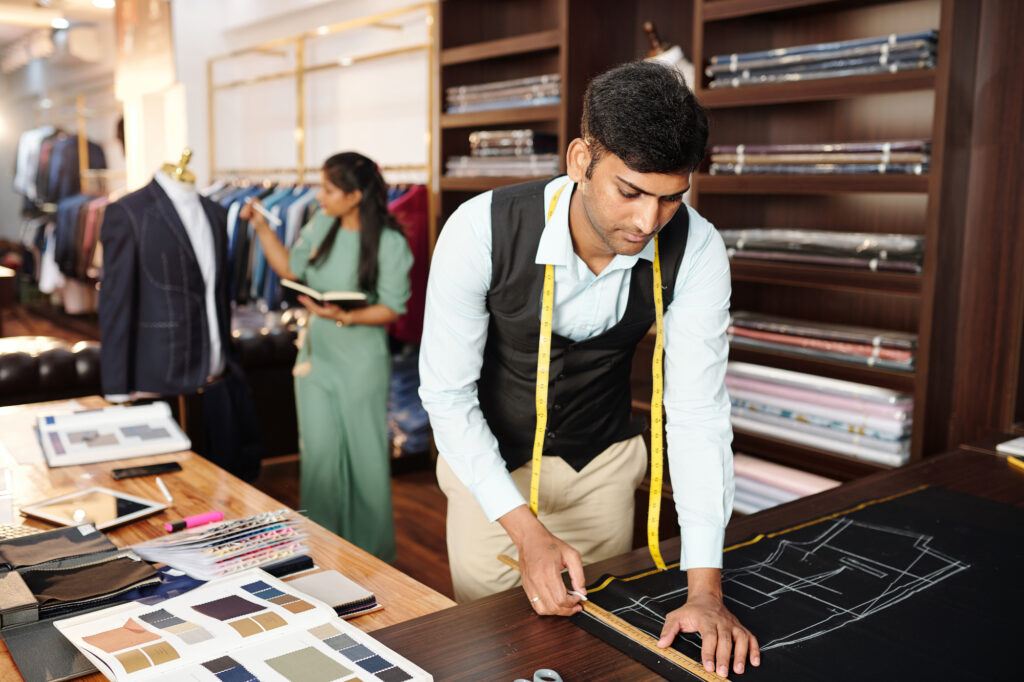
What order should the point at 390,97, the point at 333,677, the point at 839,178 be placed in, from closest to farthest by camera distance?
1. the point at 333,677
2. the point at 839,178
3. the point at 390,97

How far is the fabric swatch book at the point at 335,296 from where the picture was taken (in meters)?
3.33

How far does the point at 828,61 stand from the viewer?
8.65ft

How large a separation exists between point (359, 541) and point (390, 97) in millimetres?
2874

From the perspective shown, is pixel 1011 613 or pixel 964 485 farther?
pixel 964 485

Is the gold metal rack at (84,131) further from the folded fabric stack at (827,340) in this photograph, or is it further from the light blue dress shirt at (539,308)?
the light blue dress shirt at (539,308)

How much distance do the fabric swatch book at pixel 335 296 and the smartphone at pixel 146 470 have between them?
123 cm

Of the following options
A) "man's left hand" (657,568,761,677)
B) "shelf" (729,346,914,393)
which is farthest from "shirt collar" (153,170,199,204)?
"man's left hand" (657,568,761,677)

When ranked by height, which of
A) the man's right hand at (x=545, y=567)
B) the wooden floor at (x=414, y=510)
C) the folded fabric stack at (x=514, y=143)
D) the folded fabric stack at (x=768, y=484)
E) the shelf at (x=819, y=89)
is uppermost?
the shelf at (x=819, y=89)

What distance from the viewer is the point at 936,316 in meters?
2.49

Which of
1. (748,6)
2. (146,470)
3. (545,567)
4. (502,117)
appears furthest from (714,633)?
(502,117)

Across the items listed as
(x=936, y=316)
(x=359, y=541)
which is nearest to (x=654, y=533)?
(x=936, y=316)

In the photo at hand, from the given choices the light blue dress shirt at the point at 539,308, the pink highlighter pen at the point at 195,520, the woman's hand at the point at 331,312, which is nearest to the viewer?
the light blue dress shirt at the point at 539,308

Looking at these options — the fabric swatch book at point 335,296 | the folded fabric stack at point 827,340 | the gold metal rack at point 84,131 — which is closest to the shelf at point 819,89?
the folded fabric stack at point 827,340

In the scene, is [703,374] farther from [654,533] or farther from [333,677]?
[333,677]
